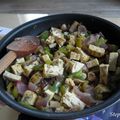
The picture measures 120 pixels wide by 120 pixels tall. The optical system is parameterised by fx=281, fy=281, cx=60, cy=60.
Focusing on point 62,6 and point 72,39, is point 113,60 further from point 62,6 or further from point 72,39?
point 62,6

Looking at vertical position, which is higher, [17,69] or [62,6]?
[17,69]

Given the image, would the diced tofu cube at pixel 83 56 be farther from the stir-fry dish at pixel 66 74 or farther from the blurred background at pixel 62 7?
the blurred background at pixel 62 7

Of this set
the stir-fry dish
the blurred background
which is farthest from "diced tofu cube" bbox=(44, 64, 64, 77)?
the blurred background

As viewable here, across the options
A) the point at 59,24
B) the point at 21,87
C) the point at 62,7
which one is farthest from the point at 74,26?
the point at 62,7

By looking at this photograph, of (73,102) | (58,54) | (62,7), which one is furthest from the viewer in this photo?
(62,7)

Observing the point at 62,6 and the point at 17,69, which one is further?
the point at 62,6

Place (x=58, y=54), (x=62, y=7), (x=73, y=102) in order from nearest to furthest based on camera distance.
Result: (x=73, y=102)
(x=58, y=54)
(x=62, y=7)
